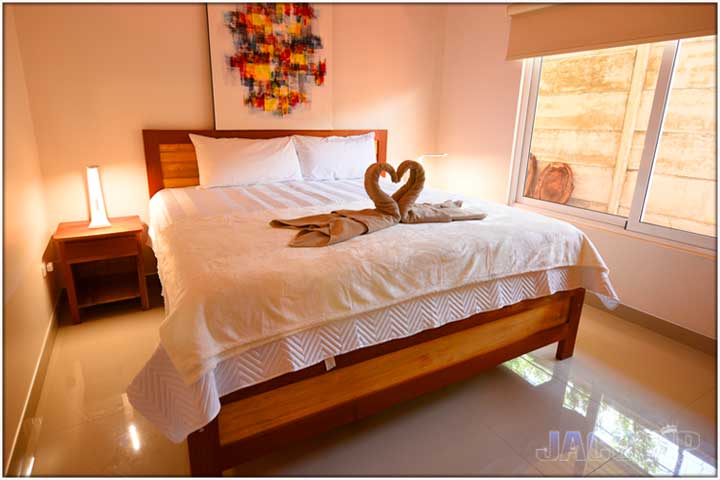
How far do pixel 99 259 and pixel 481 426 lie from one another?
2.28 metres

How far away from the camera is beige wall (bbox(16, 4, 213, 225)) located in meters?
2.45

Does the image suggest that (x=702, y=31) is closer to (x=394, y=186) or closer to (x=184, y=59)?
(x=394, y=186)

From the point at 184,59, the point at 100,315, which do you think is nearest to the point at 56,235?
the point at 100,315

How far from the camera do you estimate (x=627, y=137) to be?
264 centimetres

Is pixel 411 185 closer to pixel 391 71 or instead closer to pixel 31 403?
A: pixel 31 403

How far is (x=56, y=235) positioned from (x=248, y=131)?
1.42 meters

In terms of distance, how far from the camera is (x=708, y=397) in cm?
191

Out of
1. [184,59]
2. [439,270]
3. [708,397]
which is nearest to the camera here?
[439,270]

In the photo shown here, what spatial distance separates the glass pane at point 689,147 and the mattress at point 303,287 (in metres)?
0.94

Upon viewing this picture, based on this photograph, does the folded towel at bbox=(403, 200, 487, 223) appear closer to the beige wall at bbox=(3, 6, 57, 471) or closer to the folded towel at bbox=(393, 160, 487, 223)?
the folded towel at bbox=(393, 160, 487, 223)

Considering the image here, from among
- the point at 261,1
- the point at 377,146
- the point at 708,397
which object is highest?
the point at 261,1

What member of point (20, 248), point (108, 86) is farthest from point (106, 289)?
point (108, 86)

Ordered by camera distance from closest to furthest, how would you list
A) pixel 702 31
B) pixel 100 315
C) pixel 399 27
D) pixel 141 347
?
pixel 702 31 < pixel 141 347 < pixel 100 315 < pixel 399 27

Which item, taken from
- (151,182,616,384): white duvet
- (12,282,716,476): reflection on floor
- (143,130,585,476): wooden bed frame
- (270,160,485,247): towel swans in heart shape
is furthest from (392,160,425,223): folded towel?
(12,282,716,476): reflection on floor
